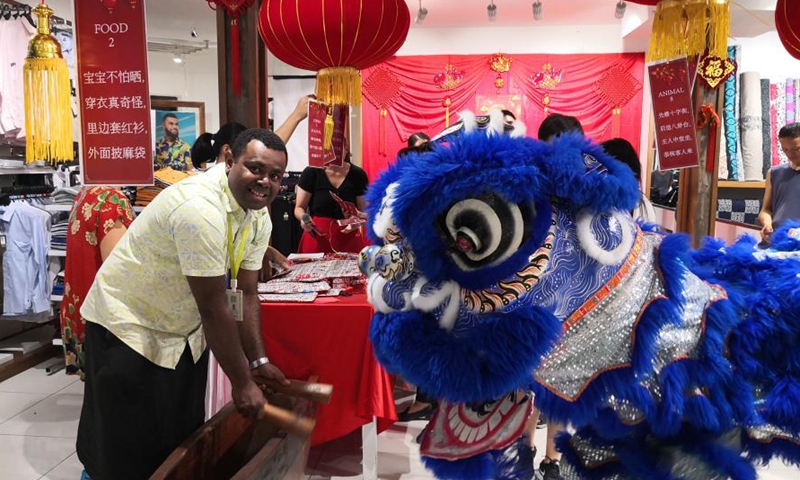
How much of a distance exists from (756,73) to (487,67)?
274 centimetres

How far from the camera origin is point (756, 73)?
17.5 ft

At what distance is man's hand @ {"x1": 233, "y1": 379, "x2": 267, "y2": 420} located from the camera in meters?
1.59

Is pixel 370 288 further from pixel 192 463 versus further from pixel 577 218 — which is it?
pixel 192 463

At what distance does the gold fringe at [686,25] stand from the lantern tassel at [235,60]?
180cm

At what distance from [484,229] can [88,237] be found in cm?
209

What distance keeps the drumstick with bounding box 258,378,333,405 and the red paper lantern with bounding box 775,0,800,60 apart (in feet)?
8.28

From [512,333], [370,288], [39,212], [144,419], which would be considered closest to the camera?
[512,333]

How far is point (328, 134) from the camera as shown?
301 centimetres

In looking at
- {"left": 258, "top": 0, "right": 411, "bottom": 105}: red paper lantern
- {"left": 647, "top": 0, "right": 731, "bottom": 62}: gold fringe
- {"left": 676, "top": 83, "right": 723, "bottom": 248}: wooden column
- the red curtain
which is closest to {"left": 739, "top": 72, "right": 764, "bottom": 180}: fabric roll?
the red curtain

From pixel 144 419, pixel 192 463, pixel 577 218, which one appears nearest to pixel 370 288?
pixel 577 218

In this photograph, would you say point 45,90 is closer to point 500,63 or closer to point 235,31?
point 235,31

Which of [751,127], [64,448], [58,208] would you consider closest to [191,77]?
[58,208]

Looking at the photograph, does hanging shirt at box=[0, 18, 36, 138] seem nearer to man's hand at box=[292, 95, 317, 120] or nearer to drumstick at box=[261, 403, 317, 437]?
man's hand at box=[292, 95, 317, 120]

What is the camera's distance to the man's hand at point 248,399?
5.21ft
